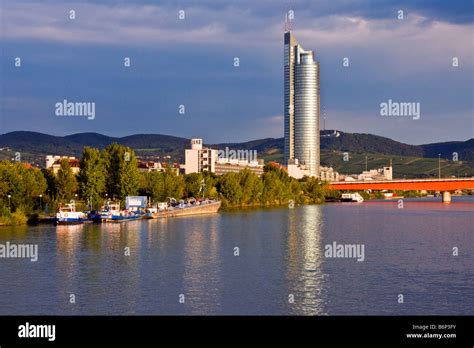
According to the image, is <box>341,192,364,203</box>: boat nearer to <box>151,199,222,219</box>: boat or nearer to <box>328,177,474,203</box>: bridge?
<box>328,177,474,203</box>: bridge

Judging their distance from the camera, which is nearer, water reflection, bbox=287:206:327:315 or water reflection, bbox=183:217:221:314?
water reflection, bbox=287:206:327:315

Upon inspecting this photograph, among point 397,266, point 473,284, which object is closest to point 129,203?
point 397,266

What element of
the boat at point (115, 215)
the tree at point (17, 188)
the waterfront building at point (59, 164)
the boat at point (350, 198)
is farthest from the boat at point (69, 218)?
the boat at point (350, 198)

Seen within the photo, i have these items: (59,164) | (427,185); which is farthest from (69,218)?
(427,185)

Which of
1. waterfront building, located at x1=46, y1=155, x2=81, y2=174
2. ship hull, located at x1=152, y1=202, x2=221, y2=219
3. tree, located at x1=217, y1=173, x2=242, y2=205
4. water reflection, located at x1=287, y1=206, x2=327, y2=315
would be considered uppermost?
waterfront building, located at x1=46, y1=155, x2=81, y2=174

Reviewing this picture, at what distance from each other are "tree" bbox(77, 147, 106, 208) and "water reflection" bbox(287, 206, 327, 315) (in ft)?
95.9

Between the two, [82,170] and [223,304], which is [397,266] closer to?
[223,304]

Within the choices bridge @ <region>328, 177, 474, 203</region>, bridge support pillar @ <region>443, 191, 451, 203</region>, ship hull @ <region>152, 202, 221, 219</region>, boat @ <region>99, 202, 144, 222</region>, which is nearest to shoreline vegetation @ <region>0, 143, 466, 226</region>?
boat @ <region>99, 202, 144, 222</region>

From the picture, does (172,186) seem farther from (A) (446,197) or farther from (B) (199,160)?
(A) (446,197)

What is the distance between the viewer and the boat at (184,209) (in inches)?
3434

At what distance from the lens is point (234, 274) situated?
36844 millimetres

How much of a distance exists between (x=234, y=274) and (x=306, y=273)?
3.65 metres

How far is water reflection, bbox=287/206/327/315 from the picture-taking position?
2952 centimetres
